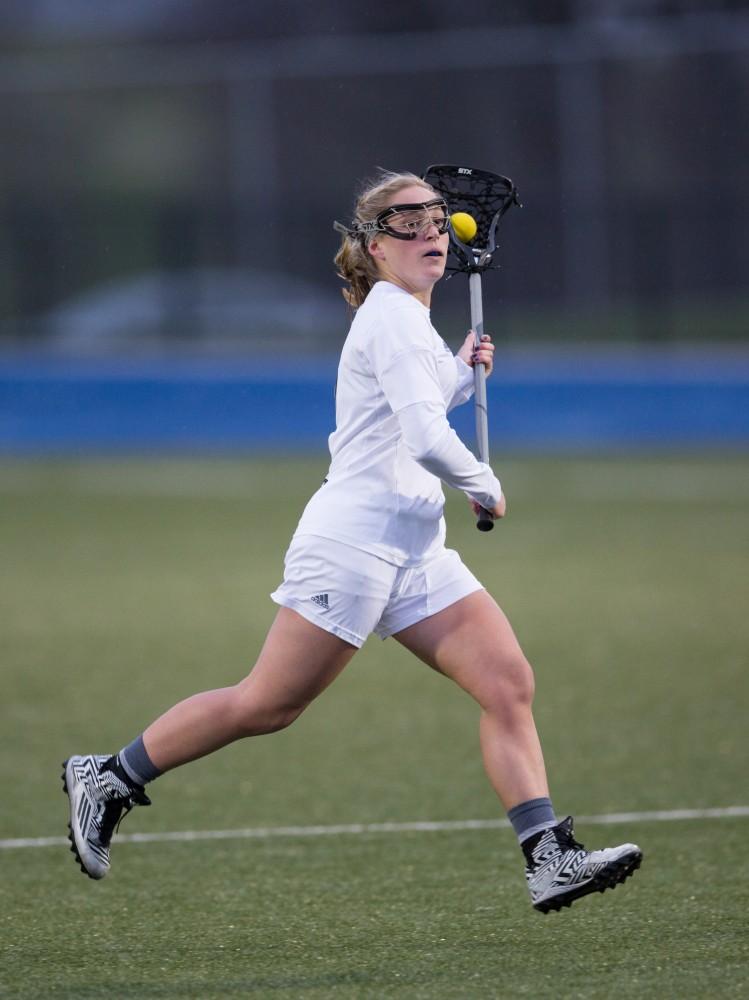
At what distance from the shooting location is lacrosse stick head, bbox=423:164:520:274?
5.05m

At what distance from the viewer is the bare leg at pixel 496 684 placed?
466 centimetres

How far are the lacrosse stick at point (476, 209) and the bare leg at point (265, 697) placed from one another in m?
0.65

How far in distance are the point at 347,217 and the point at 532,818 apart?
13.9 metres

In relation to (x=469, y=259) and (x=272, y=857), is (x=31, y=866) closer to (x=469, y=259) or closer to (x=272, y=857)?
(x=272, y=857)

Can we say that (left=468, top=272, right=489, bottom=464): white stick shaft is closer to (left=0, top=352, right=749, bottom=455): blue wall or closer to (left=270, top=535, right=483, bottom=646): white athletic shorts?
(left=270, top=535, right=483, bottom=646): white athletic shorts

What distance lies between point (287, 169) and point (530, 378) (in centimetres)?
525

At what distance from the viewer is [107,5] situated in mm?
32000

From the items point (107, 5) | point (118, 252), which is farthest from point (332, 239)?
point (107, 5)

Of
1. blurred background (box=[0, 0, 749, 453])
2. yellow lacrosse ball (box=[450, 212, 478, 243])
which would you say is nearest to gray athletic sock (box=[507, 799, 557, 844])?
yellow lacrosse ball (box=[450, 212, 478, 243])

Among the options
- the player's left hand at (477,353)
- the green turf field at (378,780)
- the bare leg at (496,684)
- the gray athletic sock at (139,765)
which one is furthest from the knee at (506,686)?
the gray athletic sock at (139,765)

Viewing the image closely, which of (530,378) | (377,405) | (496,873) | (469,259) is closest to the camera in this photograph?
(377,405)

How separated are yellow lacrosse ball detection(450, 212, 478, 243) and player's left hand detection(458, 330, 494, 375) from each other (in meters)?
0.28

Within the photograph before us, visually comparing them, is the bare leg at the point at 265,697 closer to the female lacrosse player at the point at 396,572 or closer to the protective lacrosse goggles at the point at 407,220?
the female lacrosse player at the point at 396,572

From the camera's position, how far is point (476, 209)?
16.9 ft
